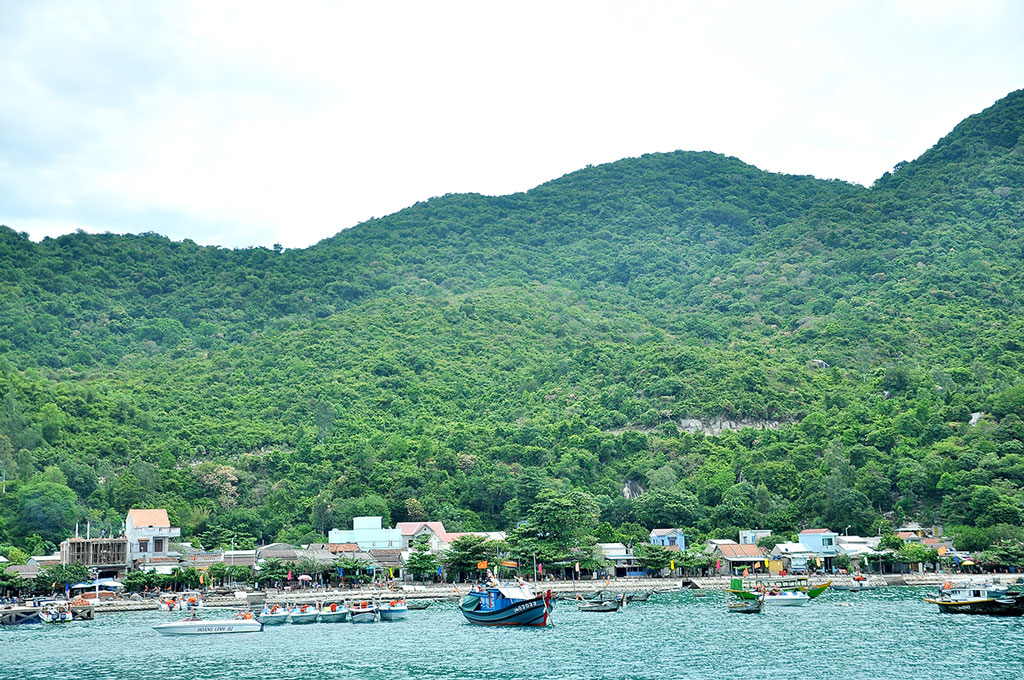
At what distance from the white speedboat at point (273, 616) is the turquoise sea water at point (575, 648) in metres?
1.43

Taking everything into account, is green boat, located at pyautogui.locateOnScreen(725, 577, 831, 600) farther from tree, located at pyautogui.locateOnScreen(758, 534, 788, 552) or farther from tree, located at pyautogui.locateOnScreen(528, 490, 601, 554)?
tree, located at pyautogui.locateOnScreen(528, 490, 601, 554)

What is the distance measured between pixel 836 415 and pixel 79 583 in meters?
85.6

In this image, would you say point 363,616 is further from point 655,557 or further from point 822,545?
point 822,545

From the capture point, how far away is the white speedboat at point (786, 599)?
7725 cm

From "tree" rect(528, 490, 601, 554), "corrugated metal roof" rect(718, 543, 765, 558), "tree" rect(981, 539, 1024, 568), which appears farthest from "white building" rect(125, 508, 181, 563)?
"tree" rect(981, 539, 1024, 568)

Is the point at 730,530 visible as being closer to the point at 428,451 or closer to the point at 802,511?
the point at 802,511

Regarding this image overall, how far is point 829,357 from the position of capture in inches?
6250

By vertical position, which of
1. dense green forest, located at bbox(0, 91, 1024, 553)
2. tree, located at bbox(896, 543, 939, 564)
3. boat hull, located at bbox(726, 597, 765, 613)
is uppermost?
dense green forest, located at bbox(0, 91, 1024, 553)

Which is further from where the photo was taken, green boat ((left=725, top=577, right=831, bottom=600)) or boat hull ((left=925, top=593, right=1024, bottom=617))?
green boat ((left=725, top=577, right=831, bottom=600))

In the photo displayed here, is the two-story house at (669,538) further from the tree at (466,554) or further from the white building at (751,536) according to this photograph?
the tree at (466,554)

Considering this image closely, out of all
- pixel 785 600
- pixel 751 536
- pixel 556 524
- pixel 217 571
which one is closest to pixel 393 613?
pixel 217 571

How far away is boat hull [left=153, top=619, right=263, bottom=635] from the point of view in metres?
65.1

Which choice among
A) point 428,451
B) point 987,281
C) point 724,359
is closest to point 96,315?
point 428,451

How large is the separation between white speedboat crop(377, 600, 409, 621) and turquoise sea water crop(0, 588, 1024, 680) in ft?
3.10
